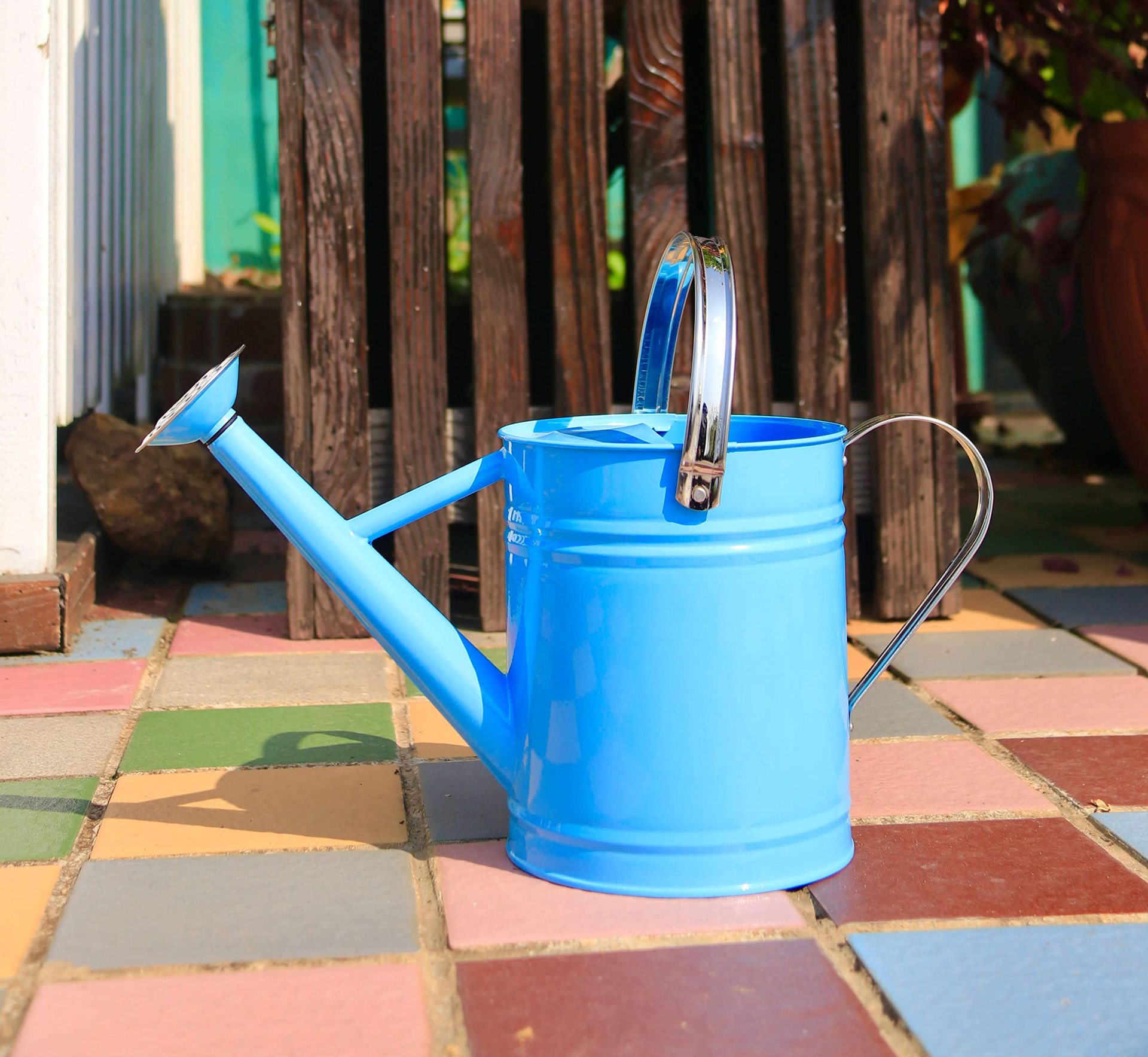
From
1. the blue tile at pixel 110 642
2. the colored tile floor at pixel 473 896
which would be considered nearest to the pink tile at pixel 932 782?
the colored tile floor at pixel 473 896

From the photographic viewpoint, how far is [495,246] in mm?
2488

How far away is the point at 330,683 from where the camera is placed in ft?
7.23

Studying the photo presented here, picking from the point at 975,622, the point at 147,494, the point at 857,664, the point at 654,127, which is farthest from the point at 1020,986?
the point at 147,494

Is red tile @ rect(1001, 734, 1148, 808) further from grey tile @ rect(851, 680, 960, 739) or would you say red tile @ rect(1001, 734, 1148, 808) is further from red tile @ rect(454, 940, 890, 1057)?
red tile @ rect(454, 940, 890, 1057)

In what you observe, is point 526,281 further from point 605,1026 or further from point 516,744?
point 605,1026

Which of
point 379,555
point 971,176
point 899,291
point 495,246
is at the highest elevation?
point 971,176

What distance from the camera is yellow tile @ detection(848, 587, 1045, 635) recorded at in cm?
254

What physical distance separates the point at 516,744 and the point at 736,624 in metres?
0.30

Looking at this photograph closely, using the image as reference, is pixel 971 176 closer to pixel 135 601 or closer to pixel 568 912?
pixel 135 601

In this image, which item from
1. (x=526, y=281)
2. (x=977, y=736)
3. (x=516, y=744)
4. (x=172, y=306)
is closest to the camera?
(x=516, y=744)

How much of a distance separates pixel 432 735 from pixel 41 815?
0.56 metres

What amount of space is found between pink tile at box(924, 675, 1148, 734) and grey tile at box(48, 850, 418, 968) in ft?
3.18

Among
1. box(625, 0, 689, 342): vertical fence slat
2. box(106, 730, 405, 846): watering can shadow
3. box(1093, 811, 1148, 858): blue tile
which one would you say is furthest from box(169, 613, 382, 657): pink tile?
box(1093, 811, 1148, 858): blue tile

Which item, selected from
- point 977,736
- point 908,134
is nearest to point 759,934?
point 977,736
